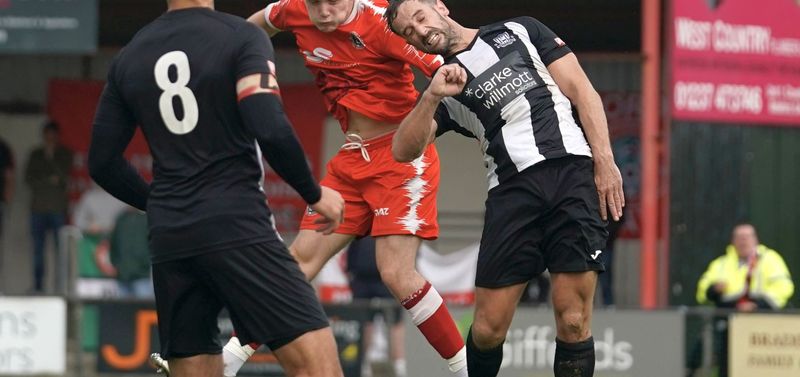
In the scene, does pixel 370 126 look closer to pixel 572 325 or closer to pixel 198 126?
pixel 572 325

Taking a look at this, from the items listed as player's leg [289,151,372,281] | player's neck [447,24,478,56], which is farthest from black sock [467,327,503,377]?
player's neck [447,24,478,56]

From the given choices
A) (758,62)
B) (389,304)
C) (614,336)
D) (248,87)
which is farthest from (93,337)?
(248,87)

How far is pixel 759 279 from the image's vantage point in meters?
14.1

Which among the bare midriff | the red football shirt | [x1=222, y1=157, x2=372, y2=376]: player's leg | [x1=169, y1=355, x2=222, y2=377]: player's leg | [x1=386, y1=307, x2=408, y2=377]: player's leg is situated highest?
the red football shirt

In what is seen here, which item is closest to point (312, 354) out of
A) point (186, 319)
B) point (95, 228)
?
point (186, 319)

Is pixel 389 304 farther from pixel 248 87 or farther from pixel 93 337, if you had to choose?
pixel 248 87

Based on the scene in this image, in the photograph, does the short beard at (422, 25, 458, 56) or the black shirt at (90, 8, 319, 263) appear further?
the short beard at (422, 25, 458, 56)

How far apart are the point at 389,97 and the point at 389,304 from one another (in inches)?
242

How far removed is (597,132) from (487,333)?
41.8 inches

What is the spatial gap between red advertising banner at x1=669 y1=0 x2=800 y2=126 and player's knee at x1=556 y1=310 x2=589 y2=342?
767 centimetres

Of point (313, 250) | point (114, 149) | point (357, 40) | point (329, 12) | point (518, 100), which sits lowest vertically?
point (313, 250)

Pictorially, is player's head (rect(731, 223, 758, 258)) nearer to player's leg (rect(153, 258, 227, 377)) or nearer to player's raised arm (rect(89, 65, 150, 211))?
player's leg (rect(153, 258, 227, 377))

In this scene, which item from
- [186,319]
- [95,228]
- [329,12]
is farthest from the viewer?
[95,228]

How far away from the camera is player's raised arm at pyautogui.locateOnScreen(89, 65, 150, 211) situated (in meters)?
6.33
